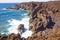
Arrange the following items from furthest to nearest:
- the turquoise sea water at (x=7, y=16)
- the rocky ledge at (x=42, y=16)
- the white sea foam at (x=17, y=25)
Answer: the rocky ledge at (x=42, y=16) → the white sea foam at (x=17, y=25) → the turquoise sea water at (x=7, y=16)

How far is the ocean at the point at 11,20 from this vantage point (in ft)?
16.8

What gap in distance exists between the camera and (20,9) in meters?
6.02

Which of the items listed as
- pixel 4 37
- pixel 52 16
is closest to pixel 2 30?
pixel 4 37

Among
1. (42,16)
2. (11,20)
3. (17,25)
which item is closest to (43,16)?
(42,16)

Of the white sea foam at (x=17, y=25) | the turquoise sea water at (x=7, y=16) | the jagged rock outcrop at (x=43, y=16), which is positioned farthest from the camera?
the jagged rock outcrop at (x=43, y=16)

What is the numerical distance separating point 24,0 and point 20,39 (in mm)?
1414

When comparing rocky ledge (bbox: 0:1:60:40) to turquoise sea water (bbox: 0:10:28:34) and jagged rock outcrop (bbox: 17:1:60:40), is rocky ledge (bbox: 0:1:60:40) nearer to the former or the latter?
jagged rock outcrop (bbox: 17:1:60:40)

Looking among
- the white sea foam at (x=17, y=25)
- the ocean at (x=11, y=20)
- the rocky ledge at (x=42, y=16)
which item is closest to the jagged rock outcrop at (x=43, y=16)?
the rocky ledge at (x=42, y=16)

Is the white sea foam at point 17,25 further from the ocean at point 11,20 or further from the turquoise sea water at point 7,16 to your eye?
the turquoise sea water at point 7,16

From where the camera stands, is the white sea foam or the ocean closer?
the ocean

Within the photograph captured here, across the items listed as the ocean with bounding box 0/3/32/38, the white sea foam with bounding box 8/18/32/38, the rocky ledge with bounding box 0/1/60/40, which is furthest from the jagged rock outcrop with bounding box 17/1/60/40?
the ocean with bounding box 0/3/32/38

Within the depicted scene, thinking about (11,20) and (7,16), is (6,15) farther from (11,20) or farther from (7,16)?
(11,20)

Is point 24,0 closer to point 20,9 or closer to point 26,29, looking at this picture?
point 20,9

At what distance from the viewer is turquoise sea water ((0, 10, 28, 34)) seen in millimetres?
5068
